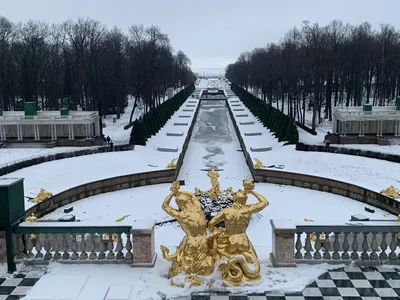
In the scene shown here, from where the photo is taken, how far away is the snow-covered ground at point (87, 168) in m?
23.3

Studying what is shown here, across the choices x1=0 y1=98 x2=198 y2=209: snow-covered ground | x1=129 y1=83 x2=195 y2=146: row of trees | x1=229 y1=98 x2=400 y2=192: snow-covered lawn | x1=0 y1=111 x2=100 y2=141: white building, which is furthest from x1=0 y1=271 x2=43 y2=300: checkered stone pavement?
x1=0 y1=111 x2=100 y2=141: white building

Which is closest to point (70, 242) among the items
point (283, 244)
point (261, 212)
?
point (283, 244)

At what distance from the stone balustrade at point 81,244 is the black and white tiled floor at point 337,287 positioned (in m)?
0.55

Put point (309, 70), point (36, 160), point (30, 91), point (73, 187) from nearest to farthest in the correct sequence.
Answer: point (73, 187) < point (36, 160) < point (309, 70) < point (30, 91)

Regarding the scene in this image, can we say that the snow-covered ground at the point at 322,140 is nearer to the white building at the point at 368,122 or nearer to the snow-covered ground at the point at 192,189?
the white building at the point at 368,122

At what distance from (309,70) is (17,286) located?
47.6 meters

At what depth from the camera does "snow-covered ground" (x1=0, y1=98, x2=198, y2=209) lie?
23344 mm

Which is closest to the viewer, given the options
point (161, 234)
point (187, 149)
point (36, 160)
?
point (161, 234)

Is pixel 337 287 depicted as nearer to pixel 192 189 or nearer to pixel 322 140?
pixel 192 189

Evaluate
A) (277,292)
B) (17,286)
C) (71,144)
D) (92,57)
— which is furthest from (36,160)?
(92,57)

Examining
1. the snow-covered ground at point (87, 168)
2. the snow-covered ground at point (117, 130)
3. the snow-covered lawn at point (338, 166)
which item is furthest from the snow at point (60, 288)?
the snow-covered ground at point (117, 130)

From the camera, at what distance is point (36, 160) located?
26.6 metres

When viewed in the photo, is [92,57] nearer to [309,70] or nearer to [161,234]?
[309,70]

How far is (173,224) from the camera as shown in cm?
1831
